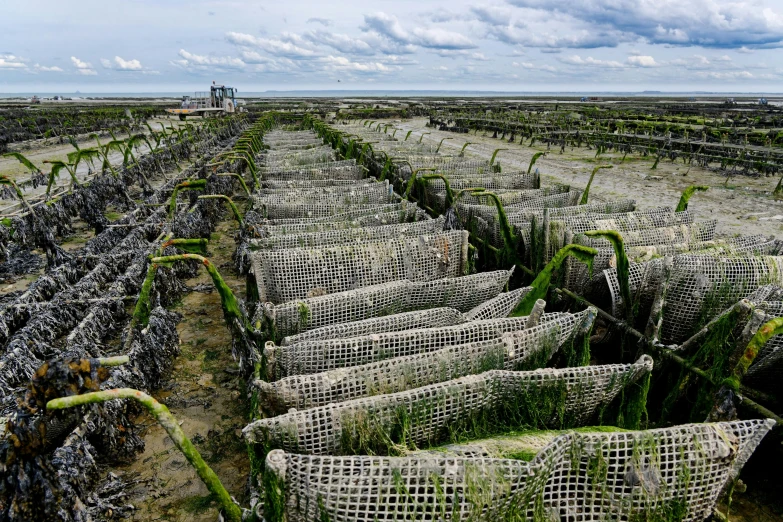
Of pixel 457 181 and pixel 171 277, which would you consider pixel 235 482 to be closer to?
pixel 171 277

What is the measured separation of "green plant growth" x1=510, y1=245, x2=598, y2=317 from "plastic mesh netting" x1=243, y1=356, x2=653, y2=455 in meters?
0.86

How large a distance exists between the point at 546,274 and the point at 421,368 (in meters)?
1.36

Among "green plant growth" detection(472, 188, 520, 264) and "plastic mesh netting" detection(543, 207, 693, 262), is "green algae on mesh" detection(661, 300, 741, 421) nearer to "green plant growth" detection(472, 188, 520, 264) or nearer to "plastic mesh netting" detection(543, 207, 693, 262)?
"plastic mesh netting" detection(543, 207, 693, 262)

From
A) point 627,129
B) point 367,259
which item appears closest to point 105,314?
point 367,259

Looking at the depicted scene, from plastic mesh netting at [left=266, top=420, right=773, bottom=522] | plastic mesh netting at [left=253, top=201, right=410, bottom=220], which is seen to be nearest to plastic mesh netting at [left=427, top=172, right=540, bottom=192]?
plastic mesh netting at [left=253, top=201, right=410, bottom=220]

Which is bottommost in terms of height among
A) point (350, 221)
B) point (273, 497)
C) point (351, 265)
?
point (273, 497)

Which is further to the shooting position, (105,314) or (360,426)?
(105,314)

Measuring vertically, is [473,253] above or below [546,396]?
above

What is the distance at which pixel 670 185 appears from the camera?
1741 centimetres

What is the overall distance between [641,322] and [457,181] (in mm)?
5248

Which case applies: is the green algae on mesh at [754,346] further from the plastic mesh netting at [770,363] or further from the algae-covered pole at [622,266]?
the algae-covered pole at [622,266]

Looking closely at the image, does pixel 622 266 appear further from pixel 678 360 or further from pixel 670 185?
pixel 670 185

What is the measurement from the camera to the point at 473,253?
5910mm

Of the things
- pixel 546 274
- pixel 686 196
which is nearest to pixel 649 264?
pixel 546 274
